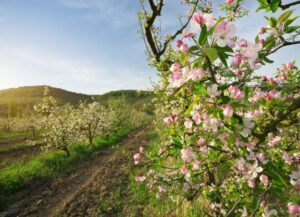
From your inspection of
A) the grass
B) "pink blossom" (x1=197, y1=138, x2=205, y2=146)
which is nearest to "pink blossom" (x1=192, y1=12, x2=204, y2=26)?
"pink blossom" (x1=197, y1=138, x2=205, y2=146)

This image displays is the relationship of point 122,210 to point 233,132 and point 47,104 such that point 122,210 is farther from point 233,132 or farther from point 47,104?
point 47,104

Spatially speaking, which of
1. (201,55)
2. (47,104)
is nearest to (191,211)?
(201,55)

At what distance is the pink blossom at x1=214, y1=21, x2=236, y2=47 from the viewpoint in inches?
54.7

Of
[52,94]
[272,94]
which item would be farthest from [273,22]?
[52,94]

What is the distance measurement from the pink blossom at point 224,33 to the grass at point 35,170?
7.45 m

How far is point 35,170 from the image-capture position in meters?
9.90

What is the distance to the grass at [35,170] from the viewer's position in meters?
8.30

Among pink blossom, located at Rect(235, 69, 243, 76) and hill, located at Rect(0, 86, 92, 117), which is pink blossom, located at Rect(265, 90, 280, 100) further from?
hill, located at Rect(0, 86, 92, 117)

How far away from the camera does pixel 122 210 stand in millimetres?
6496

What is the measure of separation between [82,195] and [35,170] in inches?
126

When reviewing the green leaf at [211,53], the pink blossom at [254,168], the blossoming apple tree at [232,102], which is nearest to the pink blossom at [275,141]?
the blossoming apple tree at [232,102]

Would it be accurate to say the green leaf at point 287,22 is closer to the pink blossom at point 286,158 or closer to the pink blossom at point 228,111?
the pink blossom at point 228,111

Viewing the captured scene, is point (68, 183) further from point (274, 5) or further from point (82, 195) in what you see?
point (274, 5)

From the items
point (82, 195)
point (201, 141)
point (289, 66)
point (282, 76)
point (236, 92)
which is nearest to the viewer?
point (236, 92)
